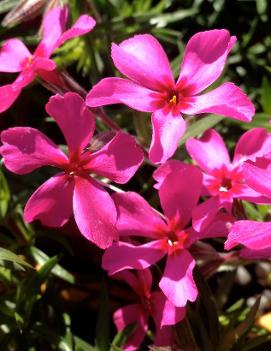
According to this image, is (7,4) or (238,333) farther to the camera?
(7,4)

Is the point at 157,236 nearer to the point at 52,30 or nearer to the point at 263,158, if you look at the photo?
the point at 263,158

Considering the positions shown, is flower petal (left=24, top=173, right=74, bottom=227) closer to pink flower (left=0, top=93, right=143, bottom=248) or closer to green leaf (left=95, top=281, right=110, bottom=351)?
pink flower (left=0, top=93, right=143, bottom=248)

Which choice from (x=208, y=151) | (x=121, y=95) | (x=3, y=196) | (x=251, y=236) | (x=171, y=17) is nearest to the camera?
(x=251, y=236)

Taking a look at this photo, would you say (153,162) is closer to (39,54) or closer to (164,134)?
(164,134)

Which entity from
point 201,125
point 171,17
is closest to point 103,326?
point 201,125

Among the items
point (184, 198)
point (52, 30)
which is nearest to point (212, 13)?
point (52, 30)

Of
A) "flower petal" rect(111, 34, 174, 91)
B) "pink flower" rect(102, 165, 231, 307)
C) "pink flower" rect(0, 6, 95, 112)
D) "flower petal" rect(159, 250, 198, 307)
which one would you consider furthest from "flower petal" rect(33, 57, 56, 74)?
"flower petal" rect(159, 250, 198, 307)

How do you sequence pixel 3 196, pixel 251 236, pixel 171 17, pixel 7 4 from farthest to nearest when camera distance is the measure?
1. pixel 171 17
2. pixel 7 4
3. pixel 3 196
4. pixel 251 236
